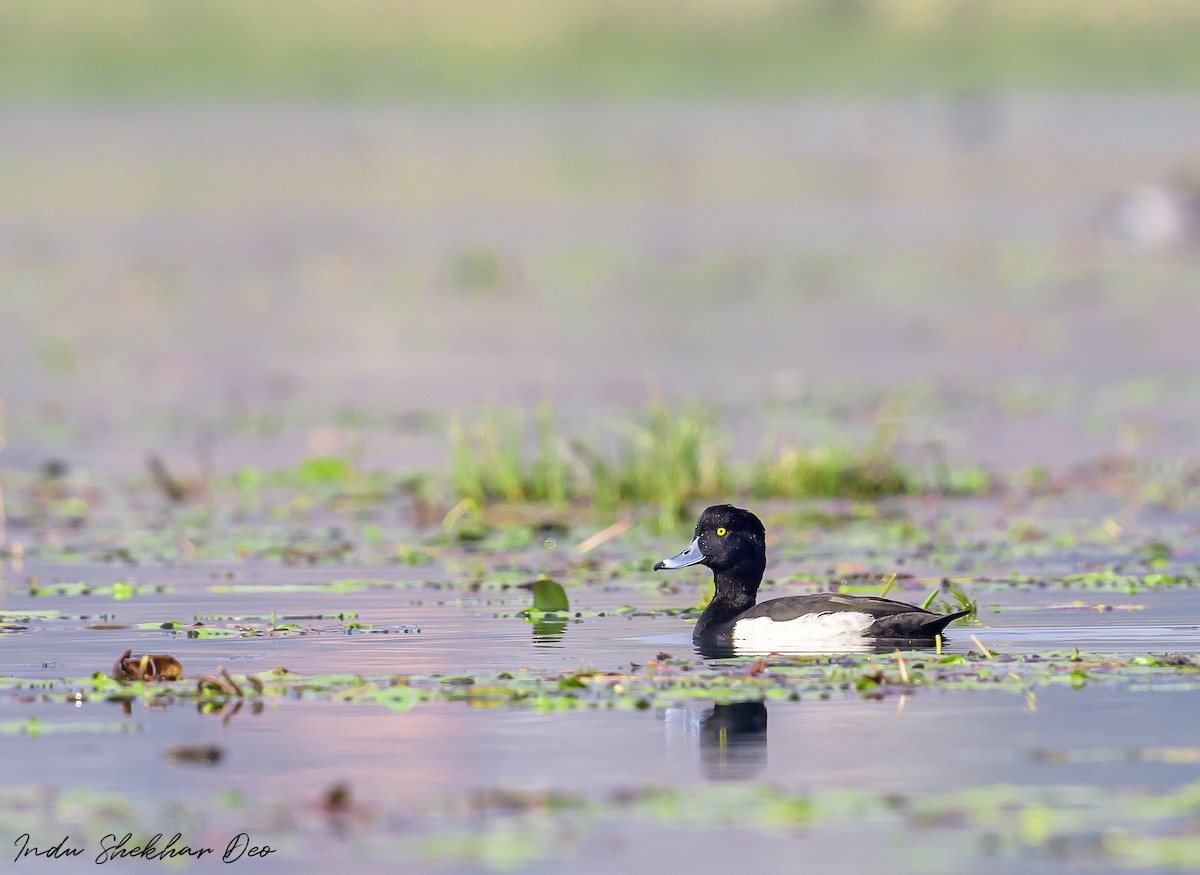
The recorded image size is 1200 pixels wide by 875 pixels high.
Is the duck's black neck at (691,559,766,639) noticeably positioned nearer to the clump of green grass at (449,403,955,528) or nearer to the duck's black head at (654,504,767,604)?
the duck's black head at (654,504,767,604)

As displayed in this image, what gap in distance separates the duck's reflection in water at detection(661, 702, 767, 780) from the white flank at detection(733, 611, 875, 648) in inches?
52.9

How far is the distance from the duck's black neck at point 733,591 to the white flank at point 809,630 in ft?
1.10

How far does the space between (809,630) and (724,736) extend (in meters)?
2.05

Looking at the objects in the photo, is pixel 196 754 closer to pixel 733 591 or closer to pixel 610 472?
pixel 733 591

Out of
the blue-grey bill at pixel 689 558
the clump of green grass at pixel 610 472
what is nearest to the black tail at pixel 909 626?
the blue-grey bill at pixel 689 558

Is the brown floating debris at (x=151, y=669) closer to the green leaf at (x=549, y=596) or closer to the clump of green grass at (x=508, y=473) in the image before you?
the green leaf at (x=549, y=596)

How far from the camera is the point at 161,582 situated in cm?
1381

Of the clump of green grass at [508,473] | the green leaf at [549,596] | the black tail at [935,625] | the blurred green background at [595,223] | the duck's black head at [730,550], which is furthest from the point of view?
the blurred green background at [595,223]

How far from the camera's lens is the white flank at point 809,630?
432 inches

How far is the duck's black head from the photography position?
462 inches

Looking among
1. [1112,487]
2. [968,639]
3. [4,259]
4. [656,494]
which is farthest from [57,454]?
[4,259]

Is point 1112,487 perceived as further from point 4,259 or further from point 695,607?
point 4,259

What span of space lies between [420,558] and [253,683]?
4.59 meters

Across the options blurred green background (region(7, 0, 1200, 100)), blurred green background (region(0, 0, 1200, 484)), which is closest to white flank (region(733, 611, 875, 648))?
blurred green background (region(0, 0, 1200, 484))
